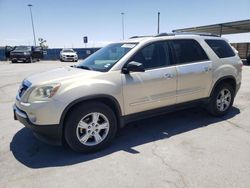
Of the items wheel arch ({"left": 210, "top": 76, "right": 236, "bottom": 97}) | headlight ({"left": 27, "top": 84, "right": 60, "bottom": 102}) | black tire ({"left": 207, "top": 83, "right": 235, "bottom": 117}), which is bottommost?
black tire ({"left": 207, "top": 83, "right": 235, "bottom": 117})

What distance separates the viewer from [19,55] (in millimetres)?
26453

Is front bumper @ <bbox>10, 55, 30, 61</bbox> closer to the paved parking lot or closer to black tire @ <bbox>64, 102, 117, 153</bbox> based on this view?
the paved parking lot

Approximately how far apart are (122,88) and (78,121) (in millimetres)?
861

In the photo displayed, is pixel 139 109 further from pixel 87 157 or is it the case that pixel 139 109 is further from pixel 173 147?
pixel 87 157

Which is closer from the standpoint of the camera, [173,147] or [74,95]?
[74,95]

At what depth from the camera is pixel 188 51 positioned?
4.62 metres

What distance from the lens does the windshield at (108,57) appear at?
3953 mm

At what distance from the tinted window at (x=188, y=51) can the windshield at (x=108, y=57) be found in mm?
918

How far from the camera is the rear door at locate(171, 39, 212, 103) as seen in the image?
14.5 ft

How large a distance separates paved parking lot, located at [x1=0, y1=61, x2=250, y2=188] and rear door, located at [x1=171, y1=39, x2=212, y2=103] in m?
0.68

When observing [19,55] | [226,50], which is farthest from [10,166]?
[19,55]

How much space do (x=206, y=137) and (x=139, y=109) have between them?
1.30m

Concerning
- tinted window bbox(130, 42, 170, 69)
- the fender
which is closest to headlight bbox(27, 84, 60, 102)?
the fender

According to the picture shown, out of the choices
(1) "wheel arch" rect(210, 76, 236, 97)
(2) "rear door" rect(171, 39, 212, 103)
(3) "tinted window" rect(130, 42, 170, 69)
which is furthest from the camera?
(1) "wheel arch" rect(210, 76, 236, 97)
